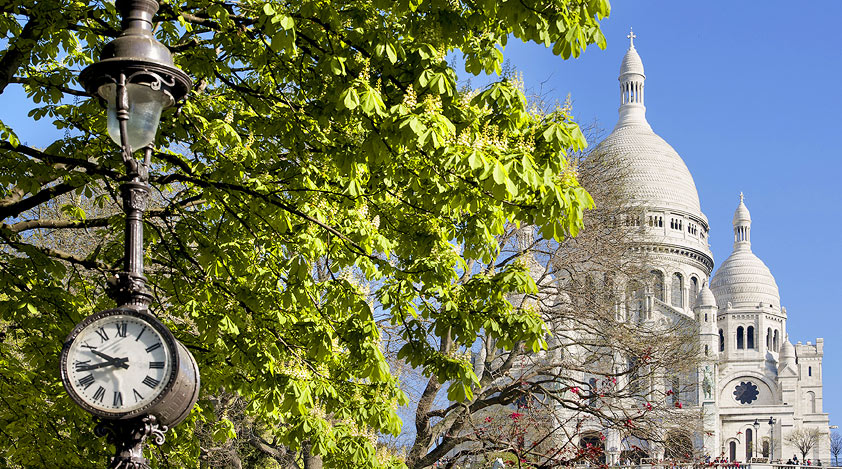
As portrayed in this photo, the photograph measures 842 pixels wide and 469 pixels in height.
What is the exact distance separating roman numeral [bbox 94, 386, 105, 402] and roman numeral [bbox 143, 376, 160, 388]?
0.27 meters

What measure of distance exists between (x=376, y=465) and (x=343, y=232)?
3.14 meters

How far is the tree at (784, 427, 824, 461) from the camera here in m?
121

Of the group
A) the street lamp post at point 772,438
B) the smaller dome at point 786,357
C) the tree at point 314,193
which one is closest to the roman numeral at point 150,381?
the tree at point 314,193

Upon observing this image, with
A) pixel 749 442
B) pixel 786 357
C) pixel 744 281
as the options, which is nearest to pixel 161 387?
pixel 749 442

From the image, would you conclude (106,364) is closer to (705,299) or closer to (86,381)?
(86,381)

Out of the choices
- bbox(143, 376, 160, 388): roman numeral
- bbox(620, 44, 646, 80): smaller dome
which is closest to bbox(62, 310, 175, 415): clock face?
bbox(143, 376, 160, 388): roman numeral

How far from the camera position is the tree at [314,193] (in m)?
9.93

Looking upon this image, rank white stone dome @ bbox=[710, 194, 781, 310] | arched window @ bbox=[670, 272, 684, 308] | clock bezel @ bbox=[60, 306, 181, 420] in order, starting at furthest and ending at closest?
white stone dome @ bbox=[710, 194, 781, 310]
arched window @ bbox=[670, 272, 684, 308]
clock bezel @ bbox=[60, 306, 181, 420]

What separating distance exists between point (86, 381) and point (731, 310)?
13445 cm

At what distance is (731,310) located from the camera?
135750 millimetres

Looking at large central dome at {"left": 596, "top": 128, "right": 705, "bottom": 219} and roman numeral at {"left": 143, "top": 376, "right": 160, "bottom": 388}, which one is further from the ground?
large central dome at {"left": 596, "top": 128, "right": 705, "bottom": 219}

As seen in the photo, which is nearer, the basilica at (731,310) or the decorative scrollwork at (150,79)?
the decorative scrollwork at (150,79)

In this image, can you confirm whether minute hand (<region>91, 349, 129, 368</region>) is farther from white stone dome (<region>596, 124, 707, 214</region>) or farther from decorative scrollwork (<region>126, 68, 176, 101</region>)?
white stone dome (<region>596, 124, 707, 214</region>)

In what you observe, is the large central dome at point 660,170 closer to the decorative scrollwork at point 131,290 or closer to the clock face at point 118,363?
the decorative scrollwork at point 131,290
